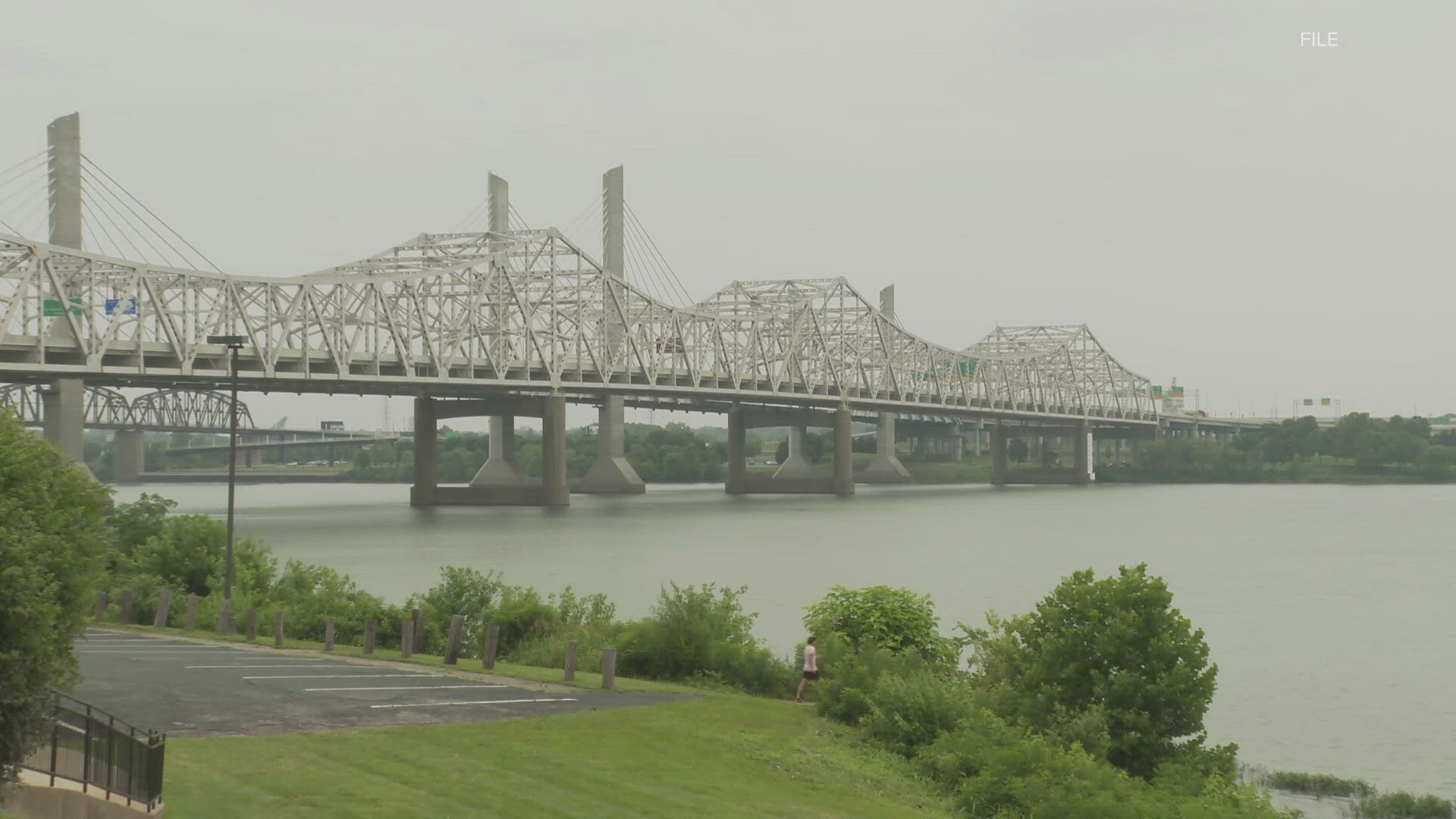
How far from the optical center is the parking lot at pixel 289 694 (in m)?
19.9

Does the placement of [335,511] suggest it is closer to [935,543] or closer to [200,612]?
[935,543]

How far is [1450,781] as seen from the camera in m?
23.5

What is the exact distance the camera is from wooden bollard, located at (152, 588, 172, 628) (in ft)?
108

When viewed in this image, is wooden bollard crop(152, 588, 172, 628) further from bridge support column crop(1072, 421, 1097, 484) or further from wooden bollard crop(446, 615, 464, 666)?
bridge support column crop(1072, 421, 1097, 484)

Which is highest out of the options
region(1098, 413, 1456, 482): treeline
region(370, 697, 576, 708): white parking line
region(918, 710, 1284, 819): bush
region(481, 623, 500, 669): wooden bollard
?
region(1098, 413, 1456, 482): treeline

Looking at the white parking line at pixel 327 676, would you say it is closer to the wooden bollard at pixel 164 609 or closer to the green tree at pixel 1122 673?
the wooden bollard at pixel 164 609

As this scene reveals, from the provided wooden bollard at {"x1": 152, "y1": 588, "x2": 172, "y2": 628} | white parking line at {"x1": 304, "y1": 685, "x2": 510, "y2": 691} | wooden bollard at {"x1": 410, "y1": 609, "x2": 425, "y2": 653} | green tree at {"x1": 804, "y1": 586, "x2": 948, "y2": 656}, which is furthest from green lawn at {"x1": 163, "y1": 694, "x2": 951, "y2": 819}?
wooden bollard at {"x1": 152, "y1": 588, "x2": 172, "y2": 628}

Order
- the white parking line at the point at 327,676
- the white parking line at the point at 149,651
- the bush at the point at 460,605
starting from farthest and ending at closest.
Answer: the bush at the point at 460,605 → the white parking line at the point at 149,651 → the white parking line at the point at 327,676

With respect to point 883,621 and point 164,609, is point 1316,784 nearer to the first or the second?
point 883,621

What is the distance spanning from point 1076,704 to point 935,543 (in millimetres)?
50467

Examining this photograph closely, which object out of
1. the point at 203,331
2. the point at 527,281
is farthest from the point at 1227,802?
the point at 527,281

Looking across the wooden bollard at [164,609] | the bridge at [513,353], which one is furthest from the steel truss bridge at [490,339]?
the wooden bollard at [164,609]

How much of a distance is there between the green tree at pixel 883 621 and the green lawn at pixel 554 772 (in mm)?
5999

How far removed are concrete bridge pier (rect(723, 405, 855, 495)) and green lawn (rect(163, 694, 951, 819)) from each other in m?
117
